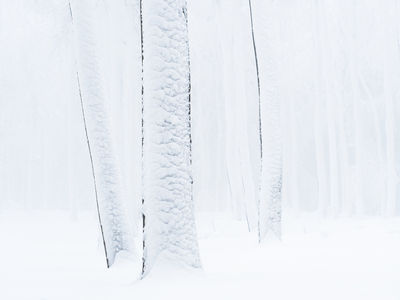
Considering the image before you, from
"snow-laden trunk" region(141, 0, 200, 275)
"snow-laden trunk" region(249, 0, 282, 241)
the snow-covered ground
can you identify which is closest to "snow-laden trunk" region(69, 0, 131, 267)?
the snow-covered ground

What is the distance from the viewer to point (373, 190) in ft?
126

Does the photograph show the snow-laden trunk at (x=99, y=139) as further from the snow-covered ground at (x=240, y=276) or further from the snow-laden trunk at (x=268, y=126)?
the snow-laden trunk at (x=268, y=126)

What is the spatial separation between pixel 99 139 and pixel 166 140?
4.01 m

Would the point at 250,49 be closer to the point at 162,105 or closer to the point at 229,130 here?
the point at 229,130

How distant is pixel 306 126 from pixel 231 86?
59.5ft

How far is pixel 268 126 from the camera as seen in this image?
12398 millimetres

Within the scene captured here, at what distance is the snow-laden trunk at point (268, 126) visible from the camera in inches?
477

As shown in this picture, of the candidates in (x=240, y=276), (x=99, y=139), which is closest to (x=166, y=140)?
(x=240, y=276)

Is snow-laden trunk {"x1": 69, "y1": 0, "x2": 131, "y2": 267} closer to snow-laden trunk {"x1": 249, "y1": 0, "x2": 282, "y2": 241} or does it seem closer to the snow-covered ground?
the snow-covered ground

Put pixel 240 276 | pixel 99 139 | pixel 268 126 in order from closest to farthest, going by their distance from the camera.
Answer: pixel 240 276 < pixel 99 139 < pixel 268 126

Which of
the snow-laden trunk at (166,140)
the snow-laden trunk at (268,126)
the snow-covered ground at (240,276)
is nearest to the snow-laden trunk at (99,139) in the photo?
the snow-covered ground at (240,276)

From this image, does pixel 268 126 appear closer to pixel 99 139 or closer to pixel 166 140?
pixel 99 139

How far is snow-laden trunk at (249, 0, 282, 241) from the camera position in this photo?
12125mm

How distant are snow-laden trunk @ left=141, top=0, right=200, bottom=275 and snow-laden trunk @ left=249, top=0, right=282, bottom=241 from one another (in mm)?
4928
